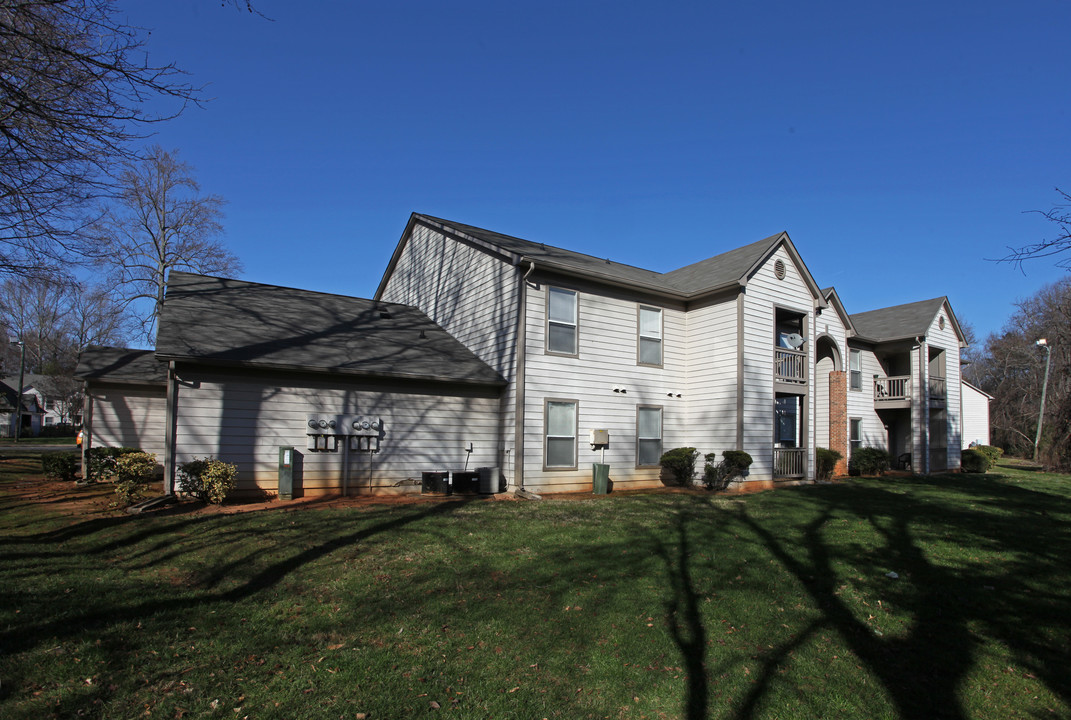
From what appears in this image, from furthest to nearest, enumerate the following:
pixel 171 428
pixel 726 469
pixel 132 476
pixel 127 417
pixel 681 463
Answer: pixel 127 417 → pixel 681 463 → pixel 726 469 → pixel 171 428 → pixel 132 476

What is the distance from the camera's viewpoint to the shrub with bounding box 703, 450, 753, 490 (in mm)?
15562

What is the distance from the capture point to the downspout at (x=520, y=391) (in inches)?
570

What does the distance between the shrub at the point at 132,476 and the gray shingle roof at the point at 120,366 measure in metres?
Result: 4.98

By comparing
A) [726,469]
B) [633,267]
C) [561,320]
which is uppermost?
[633,267]

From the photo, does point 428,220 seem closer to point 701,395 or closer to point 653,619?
point 701,395

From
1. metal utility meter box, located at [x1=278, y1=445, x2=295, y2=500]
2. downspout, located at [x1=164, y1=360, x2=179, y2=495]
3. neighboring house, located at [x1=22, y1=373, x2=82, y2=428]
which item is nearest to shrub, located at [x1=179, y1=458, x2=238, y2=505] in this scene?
downspout, located at [x1=164, y1=360, x2=179, y2=495]

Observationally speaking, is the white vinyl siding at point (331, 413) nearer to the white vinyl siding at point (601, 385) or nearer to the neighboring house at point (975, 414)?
the white vinyl siding at point (601, 385)

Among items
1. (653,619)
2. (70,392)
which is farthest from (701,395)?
(70,392)

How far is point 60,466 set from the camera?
16.0 metres

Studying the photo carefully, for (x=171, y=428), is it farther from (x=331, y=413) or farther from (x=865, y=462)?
(x=865, y=462)

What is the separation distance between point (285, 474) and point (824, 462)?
15879mm

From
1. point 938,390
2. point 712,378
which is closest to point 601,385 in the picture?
point 712,378

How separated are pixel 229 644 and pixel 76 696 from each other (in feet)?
3.82

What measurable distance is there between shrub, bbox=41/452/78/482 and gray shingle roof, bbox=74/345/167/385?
7.71ft
